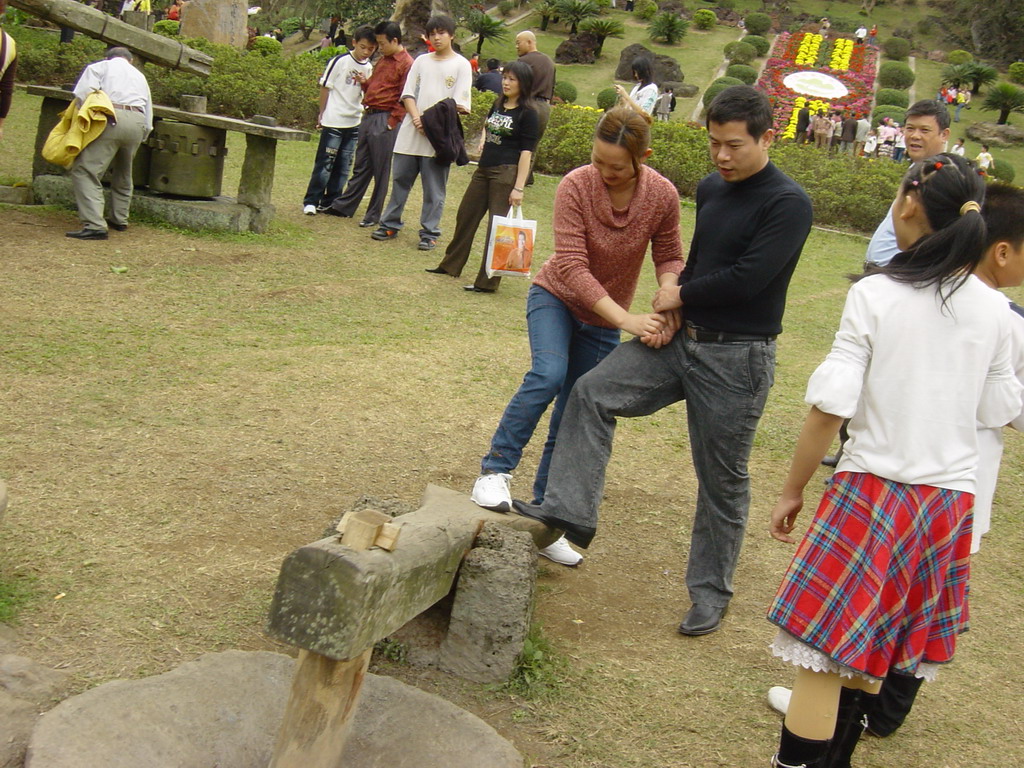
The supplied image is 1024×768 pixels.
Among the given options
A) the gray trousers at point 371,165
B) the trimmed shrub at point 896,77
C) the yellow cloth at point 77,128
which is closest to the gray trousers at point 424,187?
the gray trousers at point 371,165

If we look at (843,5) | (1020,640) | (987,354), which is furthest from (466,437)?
(843,5)

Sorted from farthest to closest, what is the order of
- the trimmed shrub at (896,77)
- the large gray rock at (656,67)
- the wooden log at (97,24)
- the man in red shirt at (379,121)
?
the trimmed shrub at (896,77)
the large gray rock at (656,67)
the man in red shirt at (379,121)
the wooden log at (97,24)

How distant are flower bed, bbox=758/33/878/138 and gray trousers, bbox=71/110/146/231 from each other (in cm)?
2079

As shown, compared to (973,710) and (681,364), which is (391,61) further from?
(973,710)

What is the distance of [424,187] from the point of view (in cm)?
862

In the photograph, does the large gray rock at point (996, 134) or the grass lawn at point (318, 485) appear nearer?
the grass lawn at point (318, 485)

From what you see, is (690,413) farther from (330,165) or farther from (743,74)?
(743,74)

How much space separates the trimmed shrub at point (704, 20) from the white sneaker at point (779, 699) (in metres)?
38.5

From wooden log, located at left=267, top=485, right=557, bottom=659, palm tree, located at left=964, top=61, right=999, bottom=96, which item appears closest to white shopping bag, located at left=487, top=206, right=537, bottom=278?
wooden log, located at left=267, top=485, right=557, bottom=659

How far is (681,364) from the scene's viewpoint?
343 cm

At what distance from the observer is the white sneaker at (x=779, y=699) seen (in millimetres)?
3205

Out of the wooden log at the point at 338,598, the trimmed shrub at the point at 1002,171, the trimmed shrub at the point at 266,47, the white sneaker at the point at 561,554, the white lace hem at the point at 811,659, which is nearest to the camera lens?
the wooden log at the point at 338,598

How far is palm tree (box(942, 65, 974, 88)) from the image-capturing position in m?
33.5

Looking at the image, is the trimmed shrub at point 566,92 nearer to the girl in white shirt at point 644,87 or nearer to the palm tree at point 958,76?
the palm tree at point 958,76
